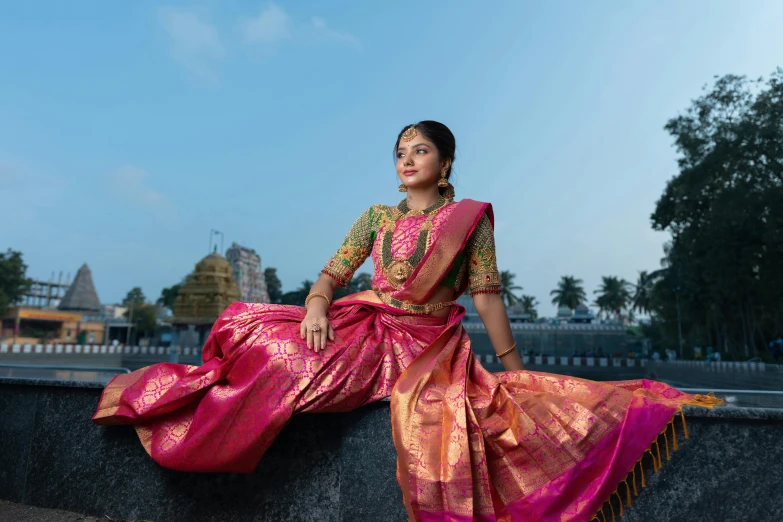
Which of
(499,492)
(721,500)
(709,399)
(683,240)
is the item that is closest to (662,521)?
(721,500)

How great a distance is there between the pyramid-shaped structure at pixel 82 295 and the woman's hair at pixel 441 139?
2730 inches

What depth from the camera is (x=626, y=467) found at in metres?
1.76

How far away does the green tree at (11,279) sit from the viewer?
35.0m

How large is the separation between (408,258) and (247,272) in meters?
46.5

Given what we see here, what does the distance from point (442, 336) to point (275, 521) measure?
1.04 m

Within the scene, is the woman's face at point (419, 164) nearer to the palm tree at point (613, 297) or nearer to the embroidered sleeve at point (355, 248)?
the embroidered sleeve at point (355, 248)

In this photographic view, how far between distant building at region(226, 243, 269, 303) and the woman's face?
44.5 metres

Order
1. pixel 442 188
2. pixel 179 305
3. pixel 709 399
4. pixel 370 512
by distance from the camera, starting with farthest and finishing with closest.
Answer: pixel 179 305, pixel 442 188, pixel 370 512, pixel 709 399

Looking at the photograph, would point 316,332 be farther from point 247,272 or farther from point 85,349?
point 247,272

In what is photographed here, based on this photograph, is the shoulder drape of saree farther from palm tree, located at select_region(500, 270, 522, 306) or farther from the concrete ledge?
palm tree, located at select_region(500, 270, 522, 306)

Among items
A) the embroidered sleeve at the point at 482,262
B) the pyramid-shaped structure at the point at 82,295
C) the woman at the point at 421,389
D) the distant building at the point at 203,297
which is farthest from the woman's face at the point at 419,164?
the pyramid-shaped structure at the point at 82,295

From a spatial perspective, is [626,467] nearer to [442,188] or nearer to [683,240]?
[442,188]

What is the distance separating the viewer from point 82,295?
6294 centimetres

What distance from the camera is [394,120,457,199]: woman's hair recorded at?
2662mm
